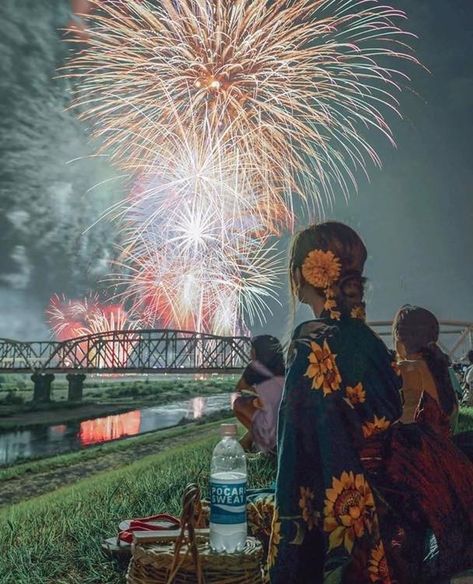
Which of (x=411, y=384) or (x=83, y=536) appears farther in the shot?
(x=83, y=536)

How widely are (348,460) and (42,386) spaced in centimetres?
5557

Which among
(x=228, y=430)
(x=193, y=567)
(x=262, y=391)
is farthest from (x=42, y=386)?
(x=193, y=567)

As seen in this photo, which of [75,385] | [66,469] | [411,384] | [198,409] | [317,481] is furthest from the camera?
[75,385]

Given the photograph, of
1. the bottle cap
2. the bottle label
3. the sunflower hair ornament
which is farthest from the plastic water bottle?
the sunflower hair ornament

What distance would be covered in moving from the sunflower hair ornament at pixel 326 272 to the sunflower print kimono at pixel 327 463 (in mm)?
152

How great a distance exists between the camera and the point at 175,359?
53.7 metres

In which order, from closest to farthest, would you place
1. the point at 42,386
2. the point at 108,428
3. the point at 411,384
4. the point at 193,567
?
the point at 193,567 → the point at 411,384 → the point at 108,428 → the point at 42,386

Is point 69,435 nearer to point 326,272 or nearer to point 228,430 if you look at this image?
point 228,430

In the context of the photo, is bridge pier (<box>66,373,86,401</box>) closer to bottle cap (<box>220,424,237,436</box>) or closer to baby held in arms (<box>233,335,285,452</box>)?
baby held in arms (<box>233,335,285,452</box>)

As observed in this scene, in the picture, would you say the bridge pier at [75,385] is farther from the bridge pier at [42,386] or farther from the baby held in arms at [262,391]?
the baby held in arms at [262,391]

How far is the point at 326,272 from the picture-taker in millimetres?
2578

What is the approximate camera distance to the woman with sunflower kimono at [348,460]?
2.27m

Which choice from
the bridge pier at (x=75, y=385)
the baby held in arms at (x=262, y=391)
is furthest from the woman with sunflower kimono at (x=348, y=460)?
the bridge pier at (x=75, y=385)

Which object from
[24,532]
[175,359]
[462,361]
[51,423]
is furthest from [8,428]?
[24,532]
